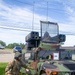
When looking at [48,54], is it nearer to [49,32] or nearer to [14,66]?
[49,32]

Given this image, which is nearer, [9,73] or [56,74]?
[9,73]

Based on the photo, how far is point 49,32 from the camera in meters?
11.9

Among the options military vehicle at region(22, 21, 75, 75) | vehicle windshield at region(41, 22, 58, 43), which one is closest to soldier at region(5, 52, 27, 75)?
military vehicle at region(22, 21, 75, 75)

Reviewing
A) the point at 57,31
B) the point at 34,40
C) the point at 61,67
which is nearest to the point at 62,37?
the point at 57,31

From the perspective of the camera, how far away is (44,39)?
37.2 feet

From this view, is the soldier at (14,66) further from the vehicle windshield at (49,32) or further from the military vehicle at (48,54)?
the vehicle windshield at (49,32)

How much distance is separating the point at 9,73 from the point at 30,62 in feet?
6.98

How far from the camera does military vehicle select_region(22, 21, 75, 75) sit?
30.2 feet

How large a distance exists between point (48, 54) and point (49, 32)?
1761 millimetres

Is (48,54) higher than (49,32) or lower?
lower

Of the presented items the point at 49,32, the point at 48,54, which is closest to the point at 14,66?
the point at 48,54

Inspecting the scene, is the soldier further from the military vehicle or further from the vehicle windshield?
the vehicle windshield

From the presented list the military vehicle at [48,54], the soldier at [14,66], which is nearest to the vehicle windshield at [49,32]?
the military vehicle at [48,54]

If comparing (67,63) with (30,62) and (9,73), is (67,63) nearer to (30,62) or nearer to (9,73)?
(30,62)
